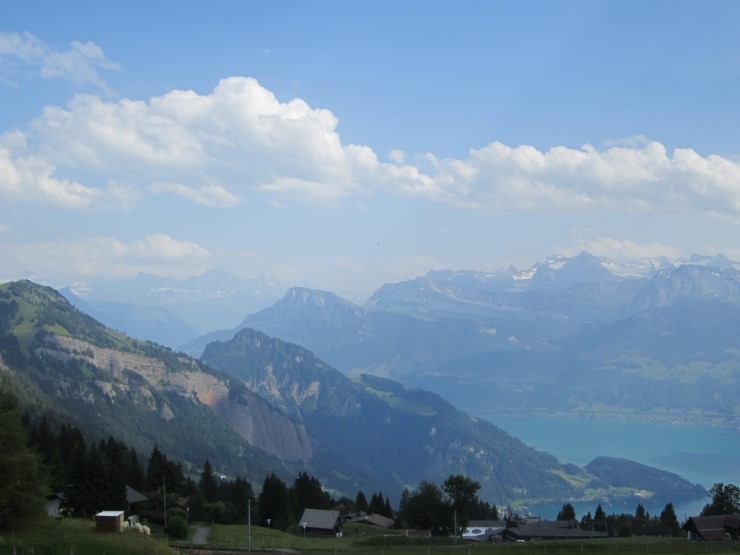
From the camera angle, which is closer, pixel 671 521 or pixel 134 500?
pixel 134 500

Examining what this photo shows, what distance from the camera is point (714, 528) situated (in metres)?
78.2

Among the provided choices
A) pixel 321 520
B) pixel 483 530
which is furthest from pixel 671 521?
pixel 321 520

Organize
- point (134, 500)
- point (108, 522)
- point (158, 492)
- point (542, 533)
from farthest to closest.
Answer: point (542, 533) → point (158, 492) → point (134, 500) → point (108, 522)

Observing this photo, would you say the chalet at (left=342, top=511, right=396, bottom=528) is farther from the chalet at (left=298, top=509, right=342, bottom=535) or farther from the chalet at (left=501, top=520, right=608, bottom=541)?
the chalet at (left=501, top=520, right=608, bottom=541)

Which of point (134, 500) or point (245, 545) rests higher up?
point (134, 500)

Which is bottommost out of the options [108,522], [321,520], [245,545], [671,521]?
[671,521]

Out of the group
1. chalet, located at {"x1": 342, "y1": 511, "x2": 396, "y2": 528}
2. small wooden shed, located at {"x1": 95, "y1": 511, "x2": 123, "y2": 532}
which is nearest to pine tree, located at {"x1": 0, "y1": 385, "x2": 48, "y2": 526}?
small wooden shed, located at {"x1": 95, "y1": 511, "x2": 123, "y2": 532}

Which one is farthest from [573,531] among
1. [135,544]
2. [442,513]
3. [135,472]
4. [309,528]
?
[135,544]

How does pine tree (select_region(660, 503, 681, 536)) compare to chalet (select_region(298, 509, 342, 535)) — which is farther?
pine tree (select_region(660, 503, 681, 536))

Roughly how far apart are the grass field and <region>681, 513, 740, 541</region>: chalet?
561 inches

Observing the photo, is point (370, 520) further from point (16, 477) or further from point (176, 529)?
point (16, 477)

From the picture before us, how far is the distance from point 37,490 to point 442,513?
51590 mm

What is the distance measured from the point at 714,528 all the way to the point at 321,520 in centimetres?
4124

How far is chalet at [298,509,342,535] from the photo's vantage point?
296 ft
